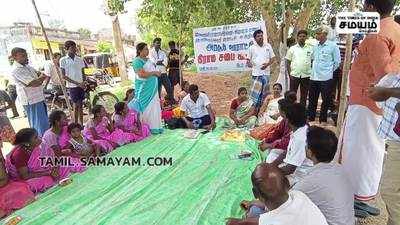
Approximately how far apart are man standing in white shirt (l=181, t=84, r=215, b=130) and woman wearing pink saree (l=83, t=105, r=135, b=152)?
1067 mm

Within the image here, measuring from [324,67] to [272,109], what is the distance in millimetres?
1113

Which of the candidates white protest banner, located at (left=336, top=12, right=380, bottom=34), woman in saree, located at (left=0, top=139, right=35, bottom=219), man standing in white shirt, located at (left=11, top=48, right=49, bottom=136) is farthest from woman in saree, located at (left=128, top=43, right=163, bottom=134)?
white protest banner, located at (left=336, top=12, right=380, bottom=34)

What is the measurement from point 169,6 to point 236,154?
4176 mm

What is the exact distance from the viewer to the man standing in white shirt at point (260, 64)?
6363 millimetres

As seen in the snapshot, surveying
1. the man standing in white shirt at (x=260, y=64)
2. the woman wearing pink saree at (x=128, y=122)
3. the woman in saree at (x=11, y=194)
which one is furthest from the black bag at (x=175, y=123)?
the woman in saree at (x=11, y=194)

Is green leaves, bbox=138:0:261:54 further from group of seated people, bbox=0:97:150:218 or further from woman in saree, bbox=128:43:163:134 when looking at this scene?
group of seated people, bbox=0:97:150:218

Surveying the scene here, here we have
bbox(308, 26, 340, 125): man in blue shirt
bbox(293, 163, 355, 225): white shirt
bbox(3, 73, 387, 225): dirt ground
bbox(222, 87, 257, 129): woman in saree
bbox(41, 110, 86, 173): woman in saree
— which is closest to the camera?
bbox(293, 163, 355, 225): white shirt

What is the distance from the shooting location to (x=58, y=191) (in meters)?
3.79

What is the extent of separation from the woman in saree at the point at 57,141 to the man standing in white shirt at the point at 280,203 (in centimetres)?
297

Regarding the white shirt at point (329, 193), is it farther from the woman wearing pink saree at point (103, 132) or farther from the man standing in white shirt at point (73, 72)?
the man standing in white shirt at point (73, 72)

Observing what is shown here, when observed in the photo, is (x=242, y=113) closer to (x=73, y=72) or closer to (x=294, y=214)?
(x=73, y=72)

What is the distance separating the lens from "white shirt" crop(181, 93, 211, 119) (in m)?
6.00

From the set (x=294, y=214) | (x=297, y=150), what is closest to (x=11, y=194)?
(x=297, y=150)

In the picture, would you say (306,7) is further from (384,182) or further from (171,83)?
(384,182)
